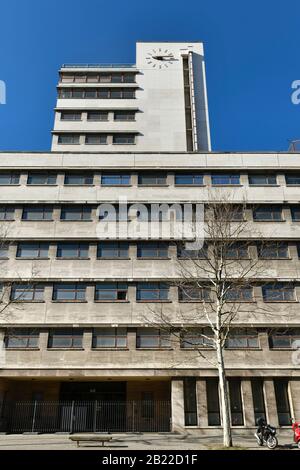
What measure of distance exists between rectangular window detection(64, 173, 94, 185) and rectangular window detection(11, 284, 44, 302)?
26.1 feet

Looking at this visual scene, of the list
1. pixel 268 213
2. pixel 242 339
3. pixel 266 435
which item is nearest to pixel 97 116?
pixel 268 213

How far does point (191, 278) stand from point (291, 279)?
6.62m

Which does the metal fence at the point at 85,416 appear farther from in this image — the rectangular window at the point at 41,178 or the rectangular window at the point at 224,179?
the rectangular window at the point at 224,179

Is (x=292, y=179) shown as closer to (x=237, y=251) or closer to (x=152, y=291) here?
(x=237, y=251)

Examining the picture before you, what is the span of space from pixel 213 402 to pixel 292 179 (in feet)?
53.6

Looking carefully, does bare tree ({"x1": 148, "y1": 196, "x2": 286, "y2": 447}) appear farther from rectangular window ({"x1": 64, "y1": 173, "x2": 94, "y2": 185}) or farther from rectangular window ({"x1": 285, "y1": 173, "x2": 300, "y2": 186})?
rectangular window ({"x1": 64, "y1": 173, "x2": 94, "y2": 185})

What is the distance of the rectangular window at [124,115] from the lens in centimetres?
4331

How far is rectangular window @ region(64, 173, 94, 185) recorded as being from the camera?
28.7 meters

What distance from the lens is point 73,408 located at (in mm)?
23844

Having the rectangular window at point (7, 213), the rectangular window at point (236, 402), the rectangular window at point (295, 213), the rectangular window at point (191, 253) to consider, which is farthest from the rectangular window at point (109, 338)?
the rectangular window at point (295, 213)

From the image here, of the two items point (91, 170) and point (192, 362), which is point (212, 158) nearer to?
point (91, 170)

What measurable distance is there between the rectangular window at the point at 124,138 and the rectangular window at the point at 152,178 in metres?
14.1

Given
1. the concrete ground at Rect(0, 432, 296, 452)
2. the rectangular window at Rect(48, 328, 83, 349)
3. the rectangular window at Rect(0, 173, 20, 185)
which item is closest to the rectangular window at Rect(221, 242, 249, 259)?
the concrete ground at Rect(0, 432, 296, 452)

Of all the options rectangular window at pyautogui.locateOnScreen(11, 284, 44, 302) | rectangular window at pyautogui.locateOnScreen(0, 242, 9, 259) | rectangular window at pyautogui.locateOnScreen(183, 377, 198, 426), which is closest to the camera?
rectangular window at pyautogui.locateOnScreen(183, 377, 198, 426)
